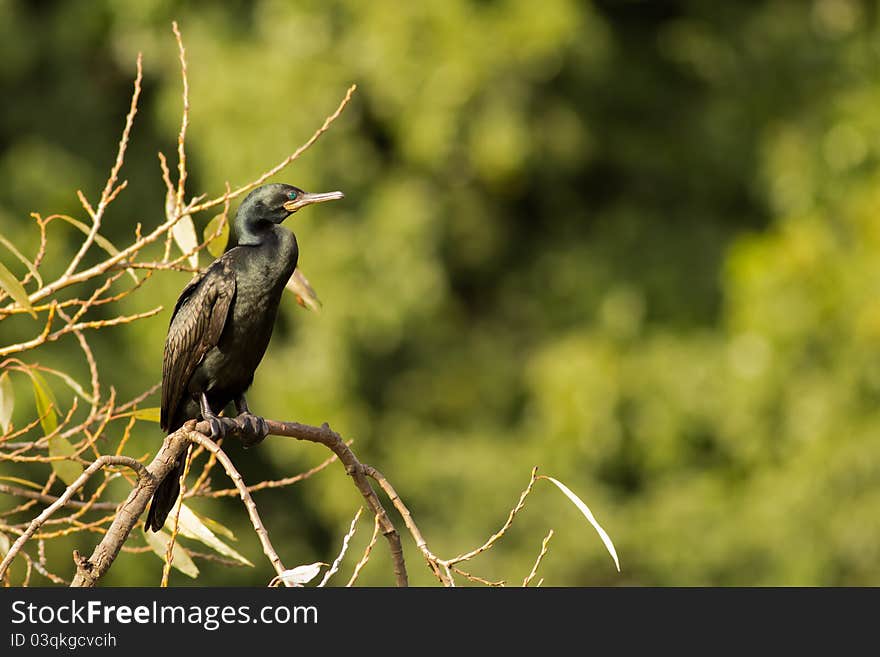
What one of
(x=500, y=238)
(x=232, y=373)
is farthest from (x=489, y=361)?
(x=232, y=373)

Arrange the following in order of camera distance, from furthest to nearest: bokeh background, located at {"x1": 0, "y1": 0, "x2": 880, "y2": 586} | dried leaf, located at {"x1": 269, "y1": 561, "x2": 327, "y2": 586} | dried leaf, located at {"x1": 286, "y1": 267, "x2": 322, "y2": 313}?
bokeh background, located at {"x1": 0, "y1": 0, "x2": 880, "y2": 586} → dried leaf, located at {"x1": 286, "y1": 267, "x2": 322, "y2": 313} → dried leaf, located at {"x1": 269, "y1": 561, "x2": 327, "y2": 586}

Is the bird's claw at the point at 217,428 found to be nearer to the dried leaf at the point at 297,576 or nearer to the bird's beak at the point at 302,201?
the bird's beak at the point at 302,201

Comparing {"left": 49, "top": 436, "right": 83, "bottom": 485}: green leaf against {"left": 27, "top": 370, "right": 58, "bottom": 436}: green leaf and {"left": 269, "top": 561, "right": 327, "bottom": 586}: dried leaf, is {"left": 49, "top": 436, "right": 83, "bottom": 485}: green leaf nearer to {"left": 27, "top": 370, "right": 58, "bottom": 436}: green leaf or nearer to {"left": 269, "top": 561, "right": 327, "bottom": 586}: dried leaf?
{"left": 27, "top": 370, "right": 58, "bottom": 436}: green leaf

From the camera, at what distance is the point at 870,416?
6238mm

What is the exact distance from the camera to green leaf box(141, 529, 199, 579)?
2.19 m

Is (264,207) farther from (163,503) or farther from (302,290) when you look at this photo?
(163,503)

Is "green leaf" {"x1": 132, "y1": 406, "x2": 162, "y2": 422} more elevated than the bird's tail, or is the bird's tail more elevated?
"green leaf" {"x1": 132, "y1": 406, "x2": 162, "y2": 422}

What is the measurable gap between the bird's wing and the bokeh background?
316 centimetres

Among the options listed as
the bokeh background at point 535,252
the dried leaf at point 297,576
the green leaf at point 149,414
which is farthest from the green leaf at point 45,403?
the bokeh background at point 535,252

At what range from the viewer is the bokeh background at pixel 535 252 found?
5.87 m

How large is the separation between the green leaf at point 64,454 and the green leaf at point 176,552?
17 cm

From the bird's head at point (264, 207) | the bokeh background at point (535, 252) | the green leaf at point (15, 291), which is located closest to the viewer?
the green leaf at point (15, 291)

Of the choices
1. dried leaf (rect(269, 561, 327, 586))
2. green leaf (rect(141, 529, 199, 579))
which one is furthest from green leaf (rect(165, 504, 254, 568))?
dried leaf (rect(269, 561, 327, 586))

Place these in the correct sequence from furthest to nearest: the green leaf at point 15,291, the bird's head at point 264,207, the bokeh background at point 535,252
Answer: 1. the bokeh background at point 535,252
2. the bird's head at point 264,207
3. the green leaf at point 15,291
